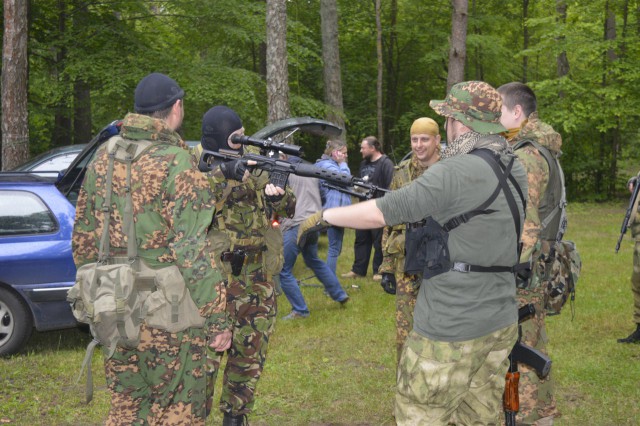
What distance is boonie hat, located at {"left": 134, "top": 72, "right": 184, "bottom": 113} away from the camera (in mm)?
3666

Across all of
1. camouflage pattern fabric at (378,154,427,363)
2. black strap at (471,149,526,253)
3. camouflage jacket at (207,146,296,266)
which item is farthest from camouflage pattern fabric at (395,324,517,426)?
camouflage jacket at (207,146,296,266)

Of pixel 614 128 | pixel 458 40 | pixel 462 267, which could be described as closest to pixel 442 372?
pixel 462 267

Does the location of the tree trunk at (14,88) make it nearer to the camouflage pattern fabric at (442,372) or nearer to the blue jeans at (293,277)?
the blue jeans at (293,277)

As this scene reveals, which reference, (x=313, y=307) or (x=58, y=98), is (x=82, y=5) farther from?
(x=313, y=307)

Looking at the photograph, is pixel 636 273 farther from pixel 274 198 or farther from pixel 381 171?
pixel 274 198

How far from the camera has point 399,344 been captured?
5312mm

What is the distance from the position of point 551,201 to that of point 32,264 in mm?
5006

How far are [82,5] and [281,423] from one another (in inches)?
548

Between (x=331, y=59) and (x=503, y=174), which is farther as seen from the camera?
(x=331, y=59)

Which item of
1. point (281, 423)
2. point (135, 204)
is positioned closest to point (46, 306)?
point (281, 423)

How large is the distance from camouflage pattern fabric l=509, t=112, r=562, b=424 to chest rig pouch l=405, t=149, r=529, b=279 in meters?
0.84

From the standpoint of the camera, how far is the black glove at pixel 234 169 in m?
4.58

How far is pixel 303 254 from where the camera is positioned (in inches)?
350

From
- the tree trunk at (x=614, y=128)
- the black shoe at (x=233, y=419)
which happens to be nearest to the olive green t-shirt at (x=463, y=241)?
the black shoe at (x=233, y=419)
